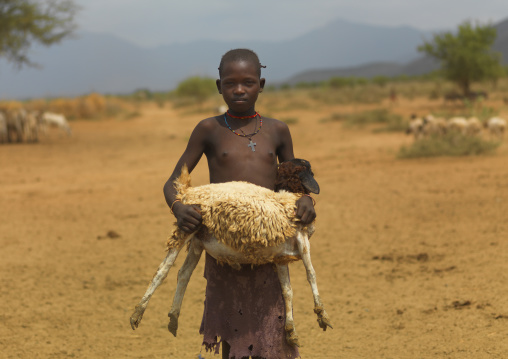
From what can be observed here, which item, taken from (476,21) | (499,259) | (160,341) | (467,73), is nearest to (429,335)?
(499,259)

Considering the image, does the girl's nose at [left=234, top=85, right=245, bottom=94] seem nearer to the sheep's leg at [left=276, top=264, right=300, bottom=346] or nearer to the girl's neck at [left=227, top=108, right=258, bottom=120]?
the girl's neck at [left=227, top=108, right=258, bottom=120]

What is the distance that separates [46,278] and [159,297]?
1.26 meters

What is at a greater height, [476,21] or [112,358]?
[476,21]

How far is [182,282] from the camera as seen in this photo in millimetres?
2371

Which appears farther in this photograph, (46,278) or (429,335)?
(46,278)

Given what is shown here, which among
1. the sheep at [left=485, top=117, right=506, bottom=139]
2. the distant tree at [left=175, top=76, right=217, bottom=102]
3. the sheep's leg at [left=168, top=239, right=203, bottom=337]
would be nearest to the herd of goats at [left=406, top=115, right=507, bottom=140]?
the sheep at [left=485, top=117, right=506, bottom=139]

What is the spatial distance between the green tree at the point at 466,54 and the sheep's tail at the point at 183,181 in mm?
27180

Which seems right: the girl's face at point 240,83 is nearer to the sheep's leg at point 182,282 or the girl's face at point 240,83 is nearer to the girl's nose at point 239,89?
the girl's nose at point 239,89

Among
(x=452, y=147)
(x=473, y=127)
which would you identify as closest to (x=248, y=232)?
(x=452, y=147)

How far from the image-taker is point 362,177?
10.2 metres

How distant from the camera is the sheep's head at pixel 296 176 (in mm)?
2371

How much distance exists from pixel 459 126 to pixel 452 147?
90cm

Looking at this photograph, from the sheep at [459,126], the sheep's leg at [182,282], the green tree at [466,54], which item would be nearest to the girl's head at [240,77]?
the sheep's leg at [182,282]

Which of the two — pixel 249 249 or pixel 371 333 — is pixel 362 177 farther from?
pixel 249 249
